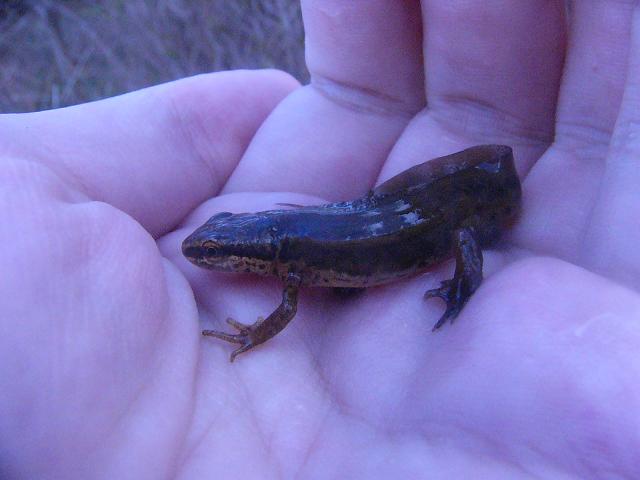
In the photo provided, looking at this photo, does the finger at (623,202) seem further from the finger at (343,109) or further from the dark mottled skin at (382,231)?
the finger at (343,109)

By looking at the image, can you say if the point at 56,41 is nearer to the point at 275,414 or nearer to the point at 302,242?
the point at 302,242

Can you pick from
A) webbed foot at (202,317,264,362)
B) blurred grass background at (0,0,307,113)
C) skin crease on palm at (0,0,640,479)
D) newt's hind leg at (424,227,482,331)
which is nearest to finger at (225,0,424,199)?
skin crease on palm at (0,0,640,479)

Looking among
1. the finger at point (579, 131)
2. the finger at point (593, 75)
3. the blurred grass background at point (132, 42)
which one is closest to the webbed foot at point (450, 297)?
the finger at point (579, 131)

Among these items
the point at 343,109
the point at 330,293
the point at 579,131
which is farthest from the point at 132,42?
the point at 579,131

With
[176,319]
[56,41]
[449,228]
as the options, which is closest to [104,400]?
[176,319]

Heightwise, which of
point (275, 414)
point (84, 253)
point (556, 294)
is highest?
point (84, 253)

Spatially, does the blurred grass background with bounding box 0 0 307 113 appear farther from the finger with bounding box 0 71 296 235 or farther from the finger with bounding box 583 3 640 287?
the finger with bounding box 583 3 640 287
